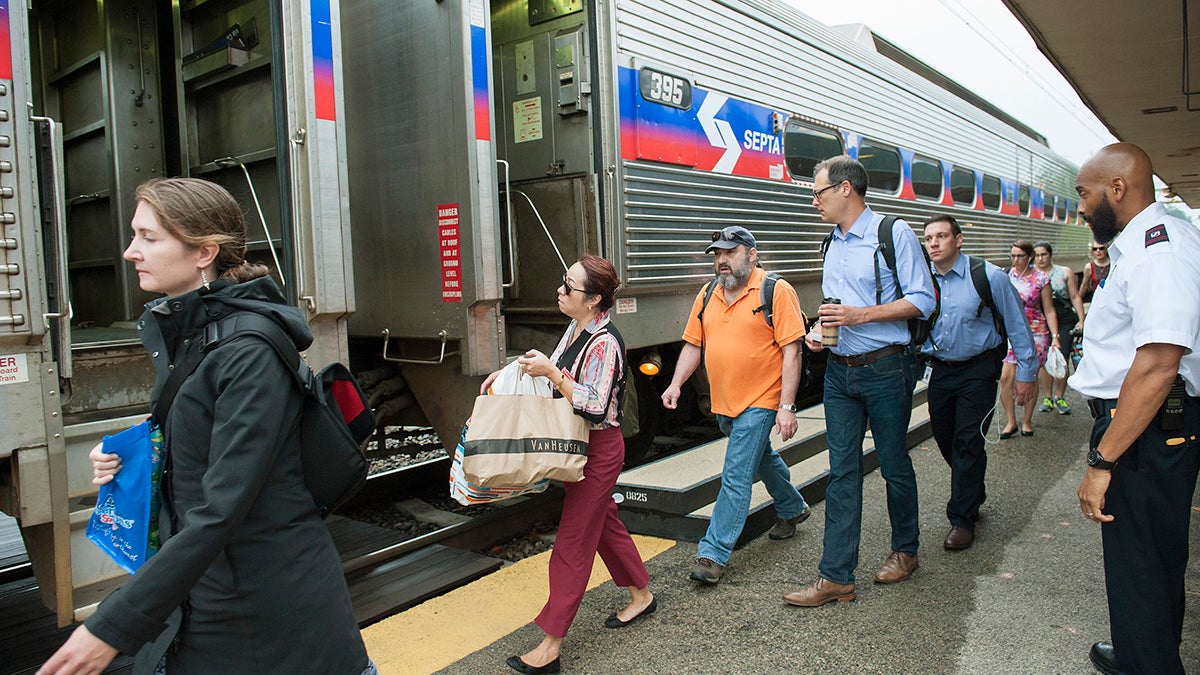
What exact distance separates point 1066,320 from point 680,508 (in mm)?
4874

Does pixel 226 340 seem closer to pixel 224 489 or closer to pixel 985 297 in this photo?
pixel 224 489

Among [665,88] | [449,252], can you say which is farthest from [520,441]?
[665,88]

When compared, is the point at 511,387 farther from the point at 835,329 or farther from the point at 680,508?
the point at 680,508

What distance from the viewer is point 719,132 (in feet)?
19.2

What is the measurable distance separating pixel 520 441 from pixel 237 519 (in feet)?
4.49

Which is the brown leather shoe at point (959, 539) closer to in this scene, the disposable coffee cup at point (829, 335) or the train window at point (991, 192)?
the disposable coffee cup at point (829, 335)

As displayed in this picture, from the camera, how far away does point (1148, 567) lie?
2.46 metres

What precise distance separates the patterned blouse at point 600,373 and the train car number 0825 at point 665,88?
2.45 m

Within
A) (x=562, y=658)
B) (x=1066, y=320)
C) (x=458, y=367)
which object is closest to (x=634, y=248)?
(x=458, y=367)

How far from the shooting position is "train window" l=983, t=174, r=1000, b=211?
1166cm

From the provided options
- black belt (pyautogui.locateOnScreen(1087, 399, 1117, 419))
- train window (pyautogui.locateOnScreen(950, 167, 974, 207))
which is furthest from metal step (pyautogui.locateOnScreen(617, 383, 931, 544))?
train window (pyautogui.locateOnScreen(950, 167, 974, 207))

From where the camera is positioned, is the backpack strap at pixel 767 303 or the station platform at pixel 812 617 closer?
the station platform at pixel 812 617

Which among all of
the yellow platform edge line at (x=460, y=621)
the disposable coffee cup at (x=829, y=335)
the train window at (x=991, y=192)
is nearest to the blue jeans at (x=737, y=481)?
the disposable coffee cup at (x=829, y=335)

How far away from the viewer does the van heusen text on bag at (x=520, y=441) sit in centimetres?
283
